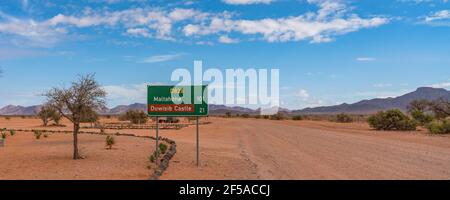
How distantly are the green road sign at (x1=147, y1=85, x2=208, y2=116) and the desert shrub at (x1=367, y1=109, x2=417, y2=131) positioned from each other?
33357 mm

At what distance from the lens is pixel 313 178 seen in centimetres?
1408

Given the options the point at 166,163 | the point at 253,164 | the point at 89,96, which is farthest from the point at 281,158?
the point at 89,96

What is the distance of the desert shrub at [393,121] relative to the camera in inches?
1793

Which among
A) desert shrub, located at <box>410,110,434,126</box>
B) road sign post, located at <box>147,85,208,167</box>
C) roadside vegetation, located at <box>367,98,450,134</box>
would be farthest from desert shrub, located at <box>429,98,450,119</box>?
road sign post, located at <box>147,85,208,167</box>

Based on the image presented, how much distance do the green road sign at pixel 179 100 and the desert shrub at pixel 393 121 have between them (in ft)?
109

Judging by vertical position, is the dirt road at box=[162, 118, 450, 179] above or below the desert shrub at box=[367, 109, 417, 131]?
below

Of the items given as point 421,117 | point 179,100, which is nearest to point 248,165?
point 179,100

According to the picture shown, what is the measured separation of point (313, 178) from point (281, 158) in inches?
234

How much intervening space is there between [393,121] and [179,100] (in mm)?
34459

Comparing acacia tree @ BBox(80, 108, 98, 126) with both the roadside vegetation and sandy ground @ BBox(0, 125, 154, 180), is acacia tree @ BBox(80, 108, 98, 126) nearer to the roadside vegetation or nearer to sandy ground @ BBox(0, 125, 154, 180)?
sandy ground @ BBox(0, 125, 154, 180)

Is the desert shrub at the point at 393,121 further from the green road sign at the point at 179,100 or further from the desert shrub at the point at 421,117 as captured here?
the green road sign at the point at 179,100

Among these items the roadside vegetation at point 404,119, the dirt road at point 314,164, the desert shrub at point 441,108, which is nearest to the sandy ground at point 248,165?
the dirt road at point 314,164

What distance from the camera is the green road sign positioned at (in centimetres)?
1714
